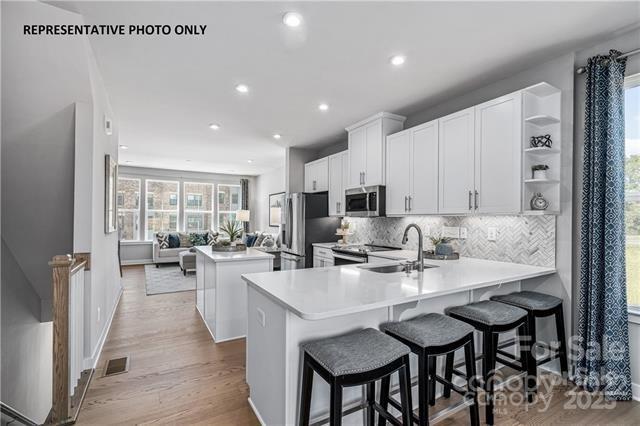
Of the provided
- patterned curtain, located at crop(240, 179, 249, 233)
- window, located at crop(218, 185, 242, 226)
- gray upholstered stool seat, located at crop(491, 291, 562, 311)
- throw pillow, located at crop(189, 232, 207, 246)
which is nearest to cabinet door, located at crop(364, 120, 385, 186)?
gray upholstered stool seat, located at crop(491, 291, 562, 311)

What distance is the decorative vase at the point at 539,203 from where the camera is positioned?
2490 millimetres

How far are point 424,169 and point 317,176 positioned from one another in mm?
2373

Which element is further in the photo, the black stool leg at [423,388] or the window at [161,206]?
the window at [161,206]

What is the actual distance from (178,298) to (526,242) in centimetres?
475

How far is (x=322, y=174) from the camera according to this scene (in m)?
5.26

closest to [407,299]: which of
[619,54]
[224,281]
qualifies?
[224,281]

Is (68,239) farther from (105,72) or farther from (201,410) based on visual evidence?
(201,410)

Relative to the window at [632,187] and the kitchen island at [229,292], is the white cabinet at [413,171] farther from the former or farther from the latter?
the kitchen island at [229,292]

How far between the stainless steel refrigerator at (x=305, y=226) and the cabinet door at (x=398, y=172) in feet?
5.19

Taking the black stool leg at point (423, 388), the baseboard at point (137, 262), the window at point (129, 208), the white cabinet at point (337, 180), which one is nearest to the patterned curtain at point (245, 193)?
the window at point (129, 208)

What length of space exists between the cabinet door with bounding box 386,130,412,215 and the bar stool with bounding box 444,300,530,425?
165cm

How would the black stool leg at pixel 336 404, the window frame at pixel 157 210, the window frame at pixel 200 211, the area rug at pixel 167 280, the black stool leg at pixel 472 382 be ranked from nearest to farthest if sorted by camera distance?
the black stool leg at pixel 336 404 → the black stool leg at pixel 472 382 → the area rug at pixel 167 280 → the window frame at pixel 157 210 → the window frame at pixel 200 211

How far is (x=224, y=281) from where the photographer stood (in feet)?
10.5

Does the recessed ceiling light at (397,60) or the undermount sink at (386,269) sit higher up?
the recessed ceiling light at (397,60)
